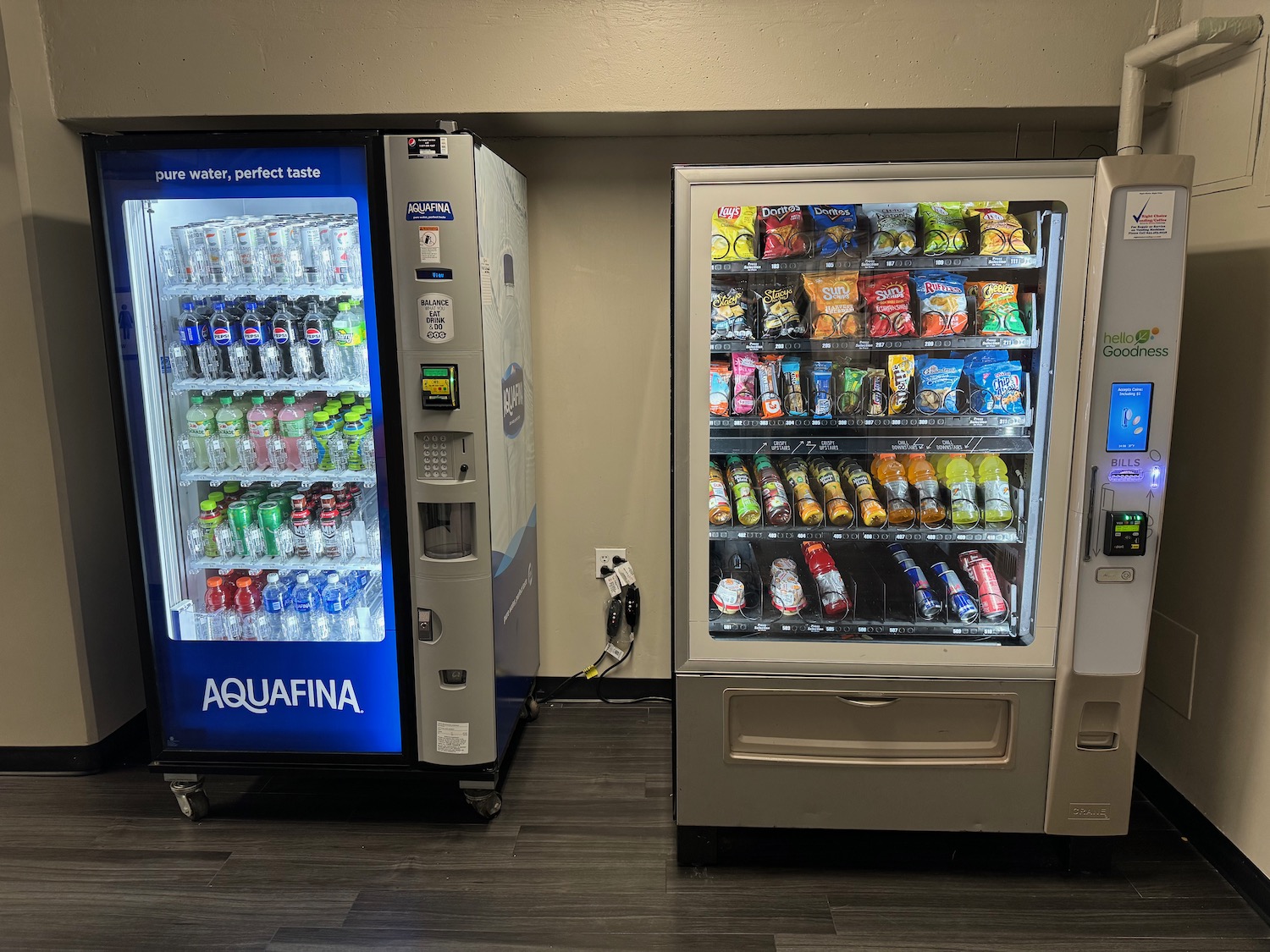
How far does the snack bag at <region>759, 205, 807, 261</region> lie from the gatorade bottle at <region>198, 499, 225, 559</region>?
182 cm

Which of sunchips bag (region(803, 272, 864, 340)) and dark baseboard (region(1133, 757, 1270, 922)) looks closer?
dark baseboard (region(1133, 757, 1270, 922))

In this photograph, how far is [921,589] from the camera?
2.37 metres

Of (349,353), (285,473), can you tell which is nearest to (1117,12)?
(349,353)

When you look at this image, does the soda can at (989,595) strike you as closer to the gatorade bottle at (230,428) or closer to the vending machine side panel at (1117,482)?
the vending machine side panel at (1117,482)

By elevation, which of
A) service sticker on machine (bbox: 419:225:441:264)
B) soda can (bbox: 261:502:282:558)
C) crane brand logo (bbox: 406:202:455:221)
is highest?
crane brand logo (bbox: 406:202:455:221)

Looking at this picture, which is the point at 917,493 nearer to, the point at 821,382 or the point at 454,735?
the point at 821,382

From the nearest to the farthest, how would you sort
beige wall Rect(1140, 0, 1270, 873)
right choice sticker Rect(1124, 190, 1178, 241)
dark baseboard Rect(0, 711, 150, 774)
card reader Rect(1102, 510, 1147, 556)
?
right choice sticker Rect(1124, 190, 1178, 241) → card reader Rect(1102, 510, 1147, 556) → beige wall Rect(1140, 0, 1270, 873) → dark baseboard Rect(0, 711, 150, 774)

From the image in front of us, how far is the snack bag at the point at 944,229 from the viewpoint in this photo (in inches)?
86.3

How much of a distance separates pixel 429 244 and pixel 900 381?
1.33 meters

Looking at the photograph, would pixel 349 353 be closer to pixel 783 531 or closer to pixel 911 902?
pixel 783 531

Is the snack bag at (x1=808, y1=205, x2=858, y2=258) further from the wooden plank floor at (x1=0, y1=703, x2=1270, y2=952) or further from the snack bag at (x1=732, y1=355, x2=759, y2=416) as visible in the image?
the wooden plank floor at (x1=0, y1=703, x2=1270, y2=952)

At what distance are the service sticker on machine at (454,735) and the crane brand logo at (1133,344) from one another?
2.02 m

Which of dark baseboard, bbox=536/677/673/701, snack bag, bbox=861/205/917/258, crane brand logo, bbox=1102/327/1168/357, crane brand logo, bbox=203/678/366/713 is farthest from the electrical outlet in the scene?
crane brand logo, bbox=1102/327/1168/357

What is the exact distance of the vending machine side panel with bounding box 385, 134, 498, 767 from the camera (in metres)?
2.17
